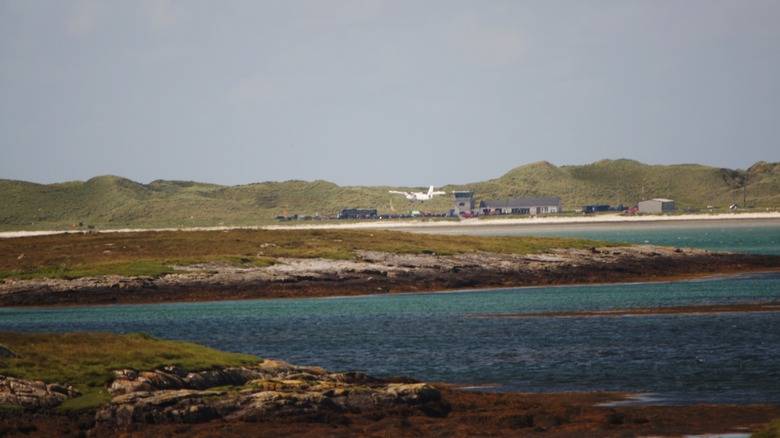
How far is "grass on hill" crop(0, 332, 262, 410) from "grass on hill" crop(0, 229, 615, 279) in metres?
46.3

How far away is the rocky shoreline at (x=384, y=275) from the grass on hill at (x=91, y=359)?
39.5 meters

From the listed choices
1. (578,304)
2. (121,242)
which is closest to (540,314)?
(578,304)

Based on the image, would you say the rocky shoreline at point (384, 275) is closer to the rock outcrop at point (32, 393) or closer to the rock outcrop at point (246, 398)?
the rock outcrop at point (246, 398)

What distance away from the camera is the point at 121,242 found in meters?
102

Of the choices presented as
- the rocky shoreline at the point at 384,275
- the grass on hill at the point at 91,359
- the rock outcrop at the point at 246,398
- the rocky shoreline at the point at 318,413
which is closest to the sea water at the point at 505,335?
the rocky shoreline at the point at 318,413

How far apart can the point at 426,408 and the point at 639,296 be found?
149 feet

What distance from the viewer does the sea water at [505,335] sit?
3628cm

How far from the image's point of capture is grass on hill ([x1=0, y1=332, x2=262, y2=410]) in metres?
29.6

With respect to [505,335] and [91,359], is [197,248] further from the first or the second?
[91,359]

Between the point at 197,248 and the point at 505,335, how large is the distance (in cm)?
5199

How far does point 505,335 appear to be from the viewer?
164 ft

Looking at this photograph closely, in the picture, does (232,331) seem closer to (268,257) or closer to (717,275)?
(268,257)

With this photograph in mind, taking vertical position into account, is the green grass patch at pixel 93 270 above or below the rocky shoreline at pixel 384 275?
above

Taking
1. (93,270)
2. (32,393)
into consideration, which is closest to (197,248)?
(93,270)
